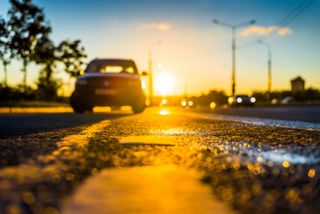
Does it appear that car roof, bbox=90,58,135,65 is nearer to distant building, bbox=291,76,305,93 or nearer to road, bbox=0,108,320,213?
road, bbox=0,108,320,213

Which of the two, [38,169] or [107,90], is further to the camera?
[107,90]

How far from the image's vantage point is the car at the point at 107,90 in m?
15.0

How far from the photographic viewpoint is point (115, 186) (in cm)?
238

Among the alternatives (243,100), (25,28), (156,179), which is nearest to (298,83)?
(243,100)

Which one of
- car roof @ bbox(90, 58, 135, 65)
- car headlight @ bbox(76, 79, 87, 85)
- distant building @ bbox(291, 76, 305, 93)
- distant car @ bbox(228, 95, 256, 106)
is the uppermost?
distant building @ bbox(291, 76, 305, 93)

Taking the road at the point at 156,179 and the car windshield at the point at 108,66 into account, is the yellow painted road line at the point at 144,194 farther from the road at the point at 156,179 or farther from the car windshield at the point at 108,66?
the car windshield at the point at 108,66

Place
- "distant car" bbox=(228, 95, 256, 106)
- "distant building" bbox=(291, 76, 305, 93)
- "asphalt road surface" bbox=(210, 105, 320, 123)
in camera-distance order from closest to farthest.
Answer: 1. "asphalt road surface" bbox=(210, 105, 320, 123)
2. "distant car" bbox=(228, 95, 256, 106)
3. "distant building" bbox=(291, 76, 305, 93)

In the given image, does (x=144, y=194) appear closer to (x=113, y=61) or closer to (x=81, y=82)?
(x=81, y=82)

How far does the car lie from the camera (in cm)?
1499

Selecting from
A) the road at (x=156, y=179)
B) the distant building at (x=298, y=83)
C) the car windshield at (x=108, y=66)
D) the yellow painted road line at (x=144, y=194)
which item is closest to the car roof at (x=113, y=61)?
the car windshield at (x=108, y=66)

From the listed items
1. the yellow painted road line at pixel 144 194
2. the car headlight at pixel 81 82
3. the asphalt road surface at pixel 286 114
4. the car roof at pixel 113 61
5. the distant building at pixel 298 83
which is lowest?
the yellow painted road line at pixel 144 194

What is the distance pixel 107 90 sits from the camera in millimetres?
14953

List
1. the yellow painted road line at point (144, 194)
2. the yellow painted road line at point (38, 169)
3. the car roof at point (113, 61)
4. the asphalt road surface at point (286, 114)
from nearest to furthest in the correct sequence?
the yellow painted road line at point (144, 194) < the yellow painted road line at point (38, 169) < the asphalt road surface at point (286, 114) < the car roof at point (113, 61)

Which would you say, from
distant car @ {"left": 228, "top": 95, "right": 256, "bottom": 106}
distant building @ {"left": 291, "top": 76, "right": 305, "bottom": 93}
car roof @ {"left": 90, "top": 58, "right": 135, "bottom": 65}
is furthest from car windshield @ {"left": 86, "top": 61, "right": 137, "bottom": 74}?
distant building @ {"left": 291, "top": 76, "right": 305, "bottom": 93}
